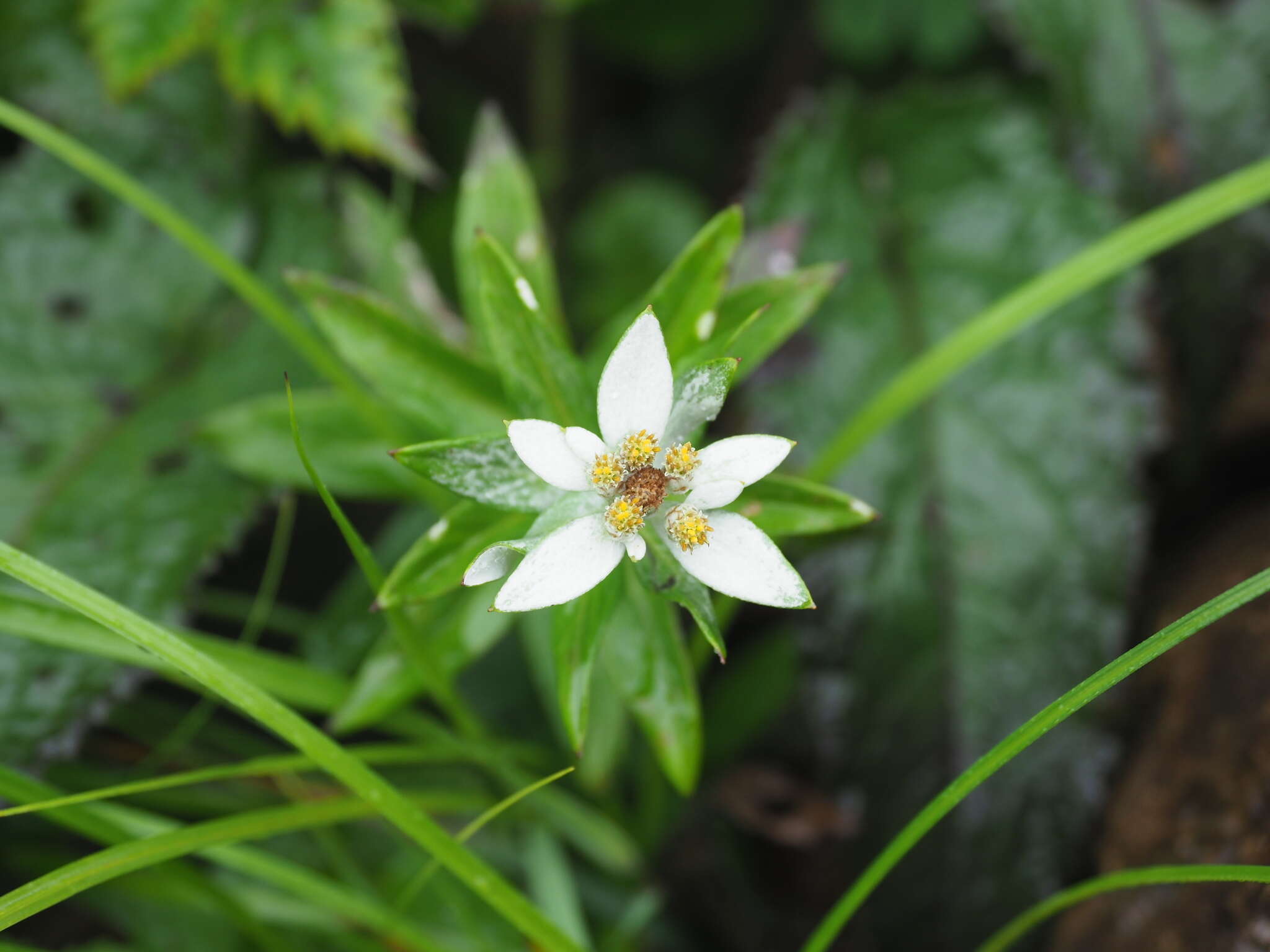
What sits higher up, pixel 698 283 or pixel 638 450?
pixel 698 283

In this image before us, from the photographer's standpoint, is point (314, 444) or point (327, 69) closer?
point (314, 444)

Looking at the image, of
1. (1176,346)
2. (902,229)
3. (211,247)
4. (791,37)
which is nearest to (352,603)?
(211,247)

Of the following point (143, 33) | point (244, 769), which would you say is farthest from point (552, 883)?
point (143, 33)

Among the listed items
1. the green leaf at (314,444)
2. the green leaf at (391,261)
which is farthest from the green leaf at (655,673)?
the green leaf at (391,261)

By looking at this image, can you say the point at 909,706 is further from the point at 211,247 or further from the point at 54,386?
the point at 54,386

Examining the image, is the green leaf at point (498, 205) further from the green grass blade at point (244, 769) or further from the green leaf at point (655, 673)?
the green grass blade at point (244, 769)

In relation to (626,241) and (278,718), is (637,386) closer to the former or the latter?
(278,718)
